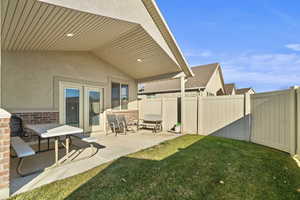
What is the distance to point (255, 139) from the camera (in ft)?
18.5

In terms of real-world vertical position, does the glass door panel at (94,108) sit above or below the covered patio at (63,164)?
above

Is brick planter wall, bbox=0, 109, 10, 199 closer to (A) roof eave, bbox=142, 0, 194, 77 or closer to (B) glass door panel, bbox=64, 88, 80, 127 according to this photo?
(B) glass door panel, bbox=64, 88, 80, 127

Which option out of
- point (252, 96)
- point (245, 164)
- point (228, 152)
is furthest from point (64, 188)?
point (252, 96)

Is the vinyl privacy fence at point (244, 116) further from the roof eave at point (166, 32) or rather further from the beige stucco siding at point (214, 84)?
the beige stucco siding at point (214, 84)

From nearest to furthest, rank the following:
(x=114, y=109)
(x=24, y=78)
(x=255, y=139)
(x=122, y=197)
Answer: (x=122, y=197) < (x=24, y=78) < (x=255, y=139) < (x=114, y=109)

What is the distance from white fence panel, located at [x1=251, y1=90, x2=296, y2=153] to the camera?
430 centimetres

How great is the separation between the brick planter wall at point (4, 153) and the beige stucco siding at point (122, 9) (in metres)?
2.10

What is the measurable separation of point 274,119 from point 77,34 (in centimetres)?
649

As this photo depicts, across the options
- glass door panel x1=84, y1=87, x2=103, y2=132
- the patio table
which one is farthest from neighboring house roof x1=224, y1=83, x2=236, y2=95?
the patio table

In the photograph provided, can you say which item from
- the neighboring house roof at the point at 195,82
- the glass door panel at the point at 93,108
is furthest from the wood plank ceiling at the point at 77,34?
the neighboring house roof at the point at 195,82

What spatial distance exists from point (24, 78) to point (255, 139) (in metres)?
8.21

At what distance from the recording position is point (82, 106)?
658 cm

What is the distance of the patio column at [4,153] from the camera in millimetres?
2160

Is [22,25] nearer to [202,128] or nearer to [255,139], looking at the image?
[202,128]
